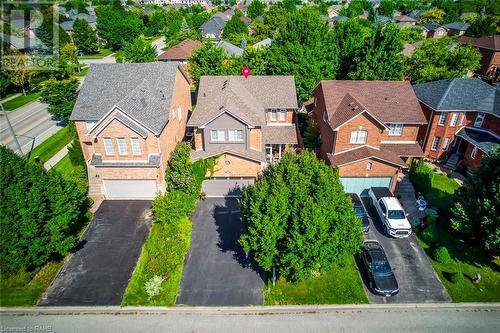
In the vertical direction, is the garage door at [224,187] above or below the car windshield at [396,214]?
below

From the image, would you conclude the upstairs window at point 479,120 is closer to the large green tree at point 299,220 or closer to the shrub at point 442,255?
the shrub at point 442,255

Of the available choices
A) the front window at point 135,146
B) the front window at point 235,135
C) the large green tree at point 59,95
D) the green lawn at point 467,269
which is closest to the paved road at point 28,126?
the large green tree at point 59,95

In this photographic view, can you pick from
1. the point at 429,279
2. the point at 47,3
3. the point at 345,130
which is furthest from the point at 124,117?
the point at 47,3

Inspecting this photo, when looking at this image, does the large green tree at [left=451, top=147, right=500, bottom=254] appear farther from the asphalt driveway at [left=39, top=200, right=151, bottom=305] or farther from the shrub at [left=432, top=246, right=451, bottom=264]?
the asphalt driveway at [left=39, top=200, right=151, bottom=305]

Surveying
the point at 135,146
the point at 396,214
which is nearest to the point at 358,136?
the point at 396,214

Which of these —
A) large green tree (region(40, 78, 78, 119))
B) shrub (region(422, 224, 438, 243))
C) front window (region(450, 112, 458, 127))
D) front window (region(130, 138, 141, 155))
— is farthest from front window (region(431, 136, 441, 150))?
large green tree (region(40, 78, 78, 119))

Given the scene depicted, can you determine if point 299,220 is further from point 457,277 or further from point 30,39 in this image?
point 30,39
